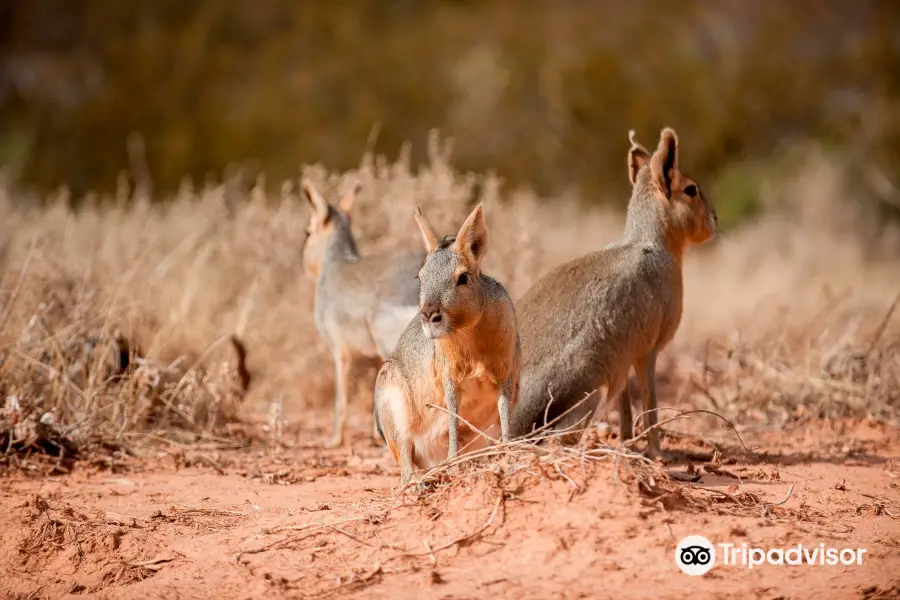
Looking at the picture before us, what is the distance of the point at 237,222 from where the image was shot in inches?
→ 393

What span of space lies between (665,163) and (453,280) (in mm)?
2387

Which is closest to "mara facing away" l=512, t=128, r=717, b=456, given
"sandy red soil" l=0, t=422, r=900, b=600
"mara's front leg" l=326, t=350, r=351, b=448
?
"sandy red soil" l=0, t=422, r=900, b=600

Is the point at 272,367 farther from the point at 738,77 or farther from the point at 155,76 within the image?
the point at 155,76

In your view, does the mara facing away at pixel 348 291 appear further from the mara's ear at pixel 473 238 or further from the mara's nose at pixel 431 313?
the mara's nose at pixel 431 313

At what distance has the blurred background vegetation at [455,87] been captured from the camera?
21828 mm

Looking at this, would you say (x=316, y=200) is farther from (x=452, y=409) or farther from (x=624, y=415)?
(x=452, y=409)

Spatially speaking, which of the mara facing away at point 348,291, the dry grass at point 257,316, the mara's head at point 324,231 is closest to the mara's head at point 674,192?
the dry grass at point 257,316

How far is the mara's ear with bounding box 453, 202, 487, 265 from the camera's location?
16.4 feet

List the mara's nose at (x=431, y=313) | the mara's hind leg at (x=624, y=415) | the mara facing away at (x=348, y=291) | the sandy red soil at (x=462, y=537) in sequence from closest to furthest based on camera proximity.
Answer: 1. the sandy red soil at (x=462, y=537)
2. the mara's nose at (x=431, y=313)
3. the mara's hind leg at (x=624, y=415)
4. the mara facing away at (x=348, y=291)

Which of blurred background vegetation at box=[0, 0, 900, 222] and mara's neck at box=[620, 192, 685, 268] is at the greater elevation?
blurred background vegetation at box=[0, 0, 900, 222]

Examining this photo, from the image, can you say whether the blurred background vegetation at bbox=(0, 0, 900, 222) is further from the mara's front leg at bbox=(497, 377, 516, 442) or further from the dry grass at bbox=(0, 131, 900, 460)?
the mara's front leg at bbox=(497, 377, 516, 442)

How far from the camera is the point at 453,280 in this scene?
4863 millimetres

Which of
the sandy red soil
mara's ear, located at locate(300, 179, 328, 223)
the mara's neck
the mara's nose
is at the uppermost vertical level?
mara's ear, located at locate(300, 179, 328, 223)

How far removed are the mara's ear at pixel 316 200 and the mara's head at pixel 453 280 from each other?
346cm
